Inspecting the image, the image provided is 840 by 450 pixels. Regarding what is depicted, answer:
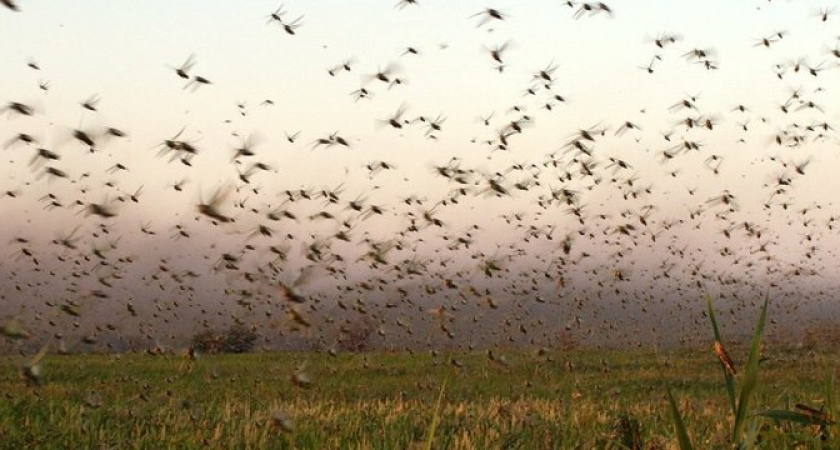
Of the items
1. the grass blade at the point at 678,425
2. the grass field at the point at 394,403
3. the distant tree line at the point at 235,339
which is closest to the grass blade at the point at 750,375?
the grass blade at the point at 678,425

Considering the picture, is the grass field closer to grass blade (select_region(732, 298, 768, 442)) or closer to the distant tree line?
grass blade (select_region(732, 298, 768, 442))

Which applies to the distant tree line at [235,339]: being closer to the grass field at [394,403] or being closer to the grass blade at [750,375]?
the grass field at [394,403]

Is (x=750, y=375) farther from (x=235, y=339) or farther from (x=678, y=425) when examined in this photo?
(x=235, y=339)

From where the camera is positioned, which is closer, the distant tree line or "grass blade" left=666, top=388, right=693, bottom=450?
"grass blade" left=666, top=388, right=693, bottom=450

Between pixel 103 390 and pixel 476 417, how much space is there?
1046 centimetres

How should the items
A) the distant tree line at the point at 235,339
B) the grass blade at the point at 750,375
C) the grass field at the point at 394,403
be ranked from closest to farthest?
1. the grass blade at the point at 750,375
2. the grass field at the point at 394,403
3. the distant tree line at the point at 235,339

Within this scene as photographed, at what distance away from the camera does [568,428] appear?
7500mm

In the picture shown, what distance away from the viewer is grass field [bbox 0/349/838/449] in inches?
247

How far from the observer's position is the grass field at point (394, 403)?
6.26m

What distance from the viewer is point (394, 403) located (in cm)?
1076

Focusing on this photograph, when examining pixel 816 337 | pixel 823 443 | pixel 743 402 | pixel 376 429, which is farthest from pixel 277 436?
pixel 816 337

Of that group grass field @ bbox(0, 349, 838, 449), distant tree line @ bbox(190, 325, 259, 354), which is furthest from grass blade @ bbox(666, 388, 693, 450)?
distant tree line @ bbox(190, 325, 259, 354)

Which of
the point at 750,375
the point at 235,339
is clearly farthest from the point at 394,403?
the point at 235,339

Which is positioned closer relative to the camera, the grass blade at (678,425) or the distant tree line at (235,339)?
the grass blade at (678,425)
